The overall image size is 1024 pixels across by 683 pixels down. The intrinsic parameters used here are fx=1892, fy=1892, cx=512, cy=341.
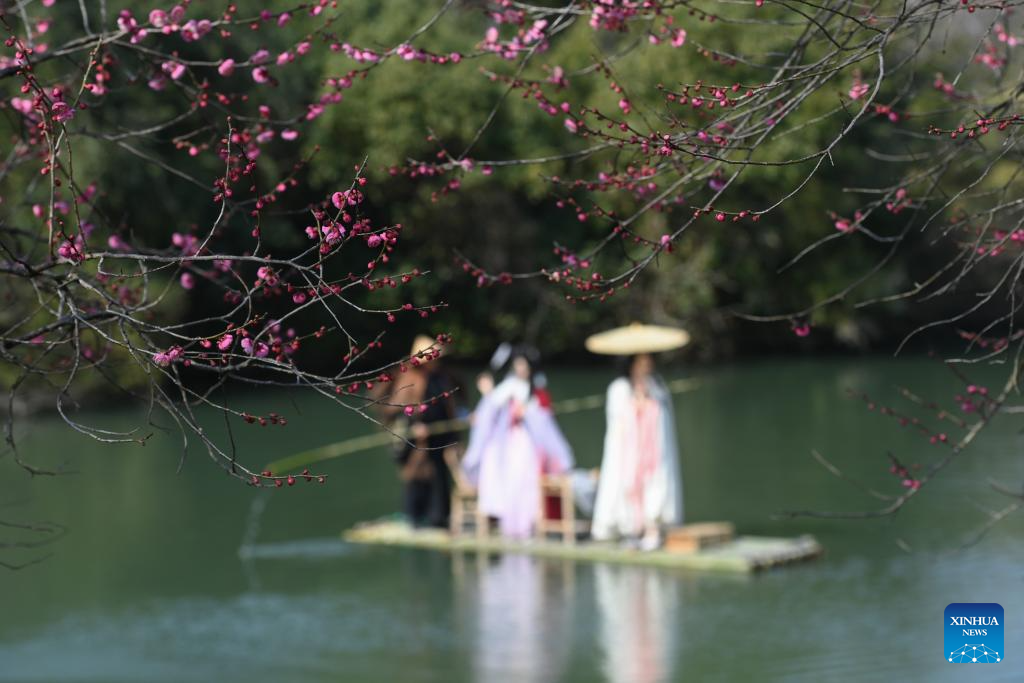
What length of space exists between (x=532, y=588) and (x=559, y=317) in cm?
2587

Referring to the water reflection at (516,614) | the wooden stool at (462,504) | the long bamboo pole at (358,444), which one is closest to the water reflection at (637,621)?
the water reflection at (516,614)

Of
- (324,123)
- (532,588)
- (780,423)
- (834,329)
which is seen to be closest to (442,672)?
(532,588)

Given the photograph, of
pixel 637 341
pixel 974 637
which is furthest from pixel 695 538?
pixel 974 637

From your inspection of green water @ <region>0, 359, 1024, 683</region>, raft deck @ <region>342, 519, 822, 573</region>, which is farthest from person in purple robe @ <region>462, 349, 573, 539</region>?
green water @ <region>0, 359, 1024, 683</region>

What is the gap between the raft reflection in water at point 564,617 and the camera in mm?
11031

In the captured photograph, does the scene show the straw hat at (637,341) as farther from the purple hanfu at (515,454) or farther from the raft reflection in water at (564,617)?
the raft reflection in water at (564,617)

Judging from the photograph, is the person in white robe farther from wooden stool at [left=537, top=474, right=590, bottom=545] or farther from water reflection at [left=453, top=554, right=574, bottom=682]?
water reflection at [left=453, top=554, right=574, bottom=682]

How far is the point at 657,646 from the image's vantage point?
11.6 meters

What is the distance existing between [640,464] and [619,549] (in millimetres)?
700

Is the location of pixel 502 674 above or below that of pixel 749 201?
below

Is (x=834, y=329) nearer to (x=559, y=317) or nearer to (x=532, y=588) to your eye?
(x=559, y=317)

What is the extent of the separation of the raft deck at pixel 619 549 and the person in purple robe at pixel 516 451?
0.30 meters

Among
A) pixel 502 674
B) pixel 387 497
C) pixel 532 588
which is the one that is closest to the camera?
pixel 502 674

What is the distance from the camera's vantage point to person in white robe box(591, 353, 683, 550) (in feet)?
47.8
